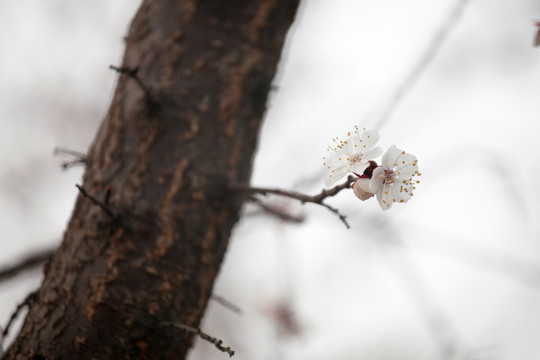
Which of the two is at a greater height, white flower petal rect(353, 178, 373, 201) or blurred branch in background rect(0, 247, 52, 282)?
white flower petal rect(353, 178, 373, 201)

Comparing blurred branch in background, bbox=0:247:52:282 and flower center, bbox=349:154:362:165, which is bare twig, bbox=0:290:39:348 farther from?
flower center, bbox=349:154:362:165

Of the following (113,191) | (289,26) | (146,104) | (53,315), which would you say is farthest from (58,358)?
(289,26)

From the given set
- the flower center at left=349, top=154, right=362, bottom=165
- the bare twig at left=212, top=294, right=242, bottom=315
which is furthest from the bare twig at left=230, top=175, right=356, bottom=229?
the bare twig at left=212, top=294, right=242, bottom=315

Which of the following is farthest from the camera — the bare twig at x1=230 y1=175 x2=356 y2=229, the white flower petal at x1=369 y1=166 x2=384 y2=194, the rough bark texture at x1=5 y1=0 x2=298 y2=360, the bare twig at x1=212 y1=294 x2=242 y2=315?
the bare twig at x1=212 y1=294 x2=242 y2=315

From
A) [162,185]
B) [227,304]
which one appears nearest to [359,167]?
[162,185]

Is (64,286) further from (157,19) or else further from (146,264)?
(157,19)

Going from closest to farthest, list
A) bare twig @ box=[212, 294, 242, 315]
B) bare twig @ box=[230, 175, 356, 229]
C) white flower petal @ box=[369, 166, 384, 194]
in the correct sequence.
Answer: bare twig @ box=[230, 175, 356, 229] < white flower petal @ box=[369, 166, 384, 194] < bare twig @ box=[212, 294, 242, 315]
